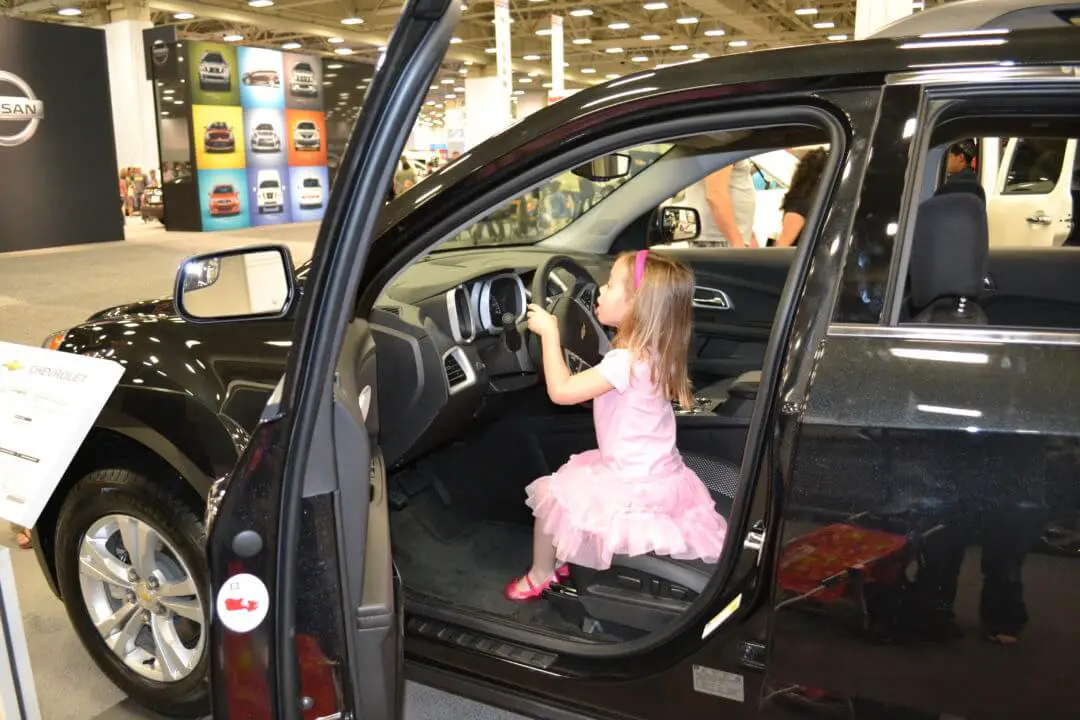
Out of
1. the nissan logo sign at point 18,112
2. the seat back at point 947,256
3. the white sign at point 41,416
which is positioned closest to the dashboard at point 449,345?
the white sign at point 41,416

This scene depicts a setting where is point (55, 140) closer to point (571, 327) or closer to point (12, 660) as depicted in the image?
point (571, 327)

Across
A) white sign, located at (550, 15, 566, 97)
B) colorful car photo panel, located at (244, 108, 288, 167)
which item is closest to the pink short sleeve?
white sign, located at (550, 15, 566, 97)

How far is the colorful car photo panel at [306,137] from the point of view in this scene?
56.3 ft

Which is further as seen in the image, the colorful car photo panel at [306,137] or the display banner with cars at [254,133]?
the colorful car photo panel at [306,137]

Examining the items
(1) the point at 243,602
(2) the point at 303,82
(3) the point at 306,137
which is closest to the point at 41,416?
(1) the point at 243,602

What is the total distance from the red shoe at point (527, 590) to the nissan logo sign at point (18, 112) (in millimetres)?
13287

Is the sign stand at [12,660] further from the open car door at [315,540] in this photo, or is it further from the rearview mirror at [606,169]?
the rearview mirror at [606,169]

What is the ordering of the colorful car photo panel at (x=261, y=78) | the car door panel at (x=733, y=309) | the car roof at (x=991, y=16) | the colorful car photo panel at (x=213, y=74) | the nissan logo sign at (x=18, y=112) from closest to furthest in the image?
the car roof at (x=991, y=16) < the car door panel at (x=733, y=309) < the nissan logo sign at (x=18, y=112) < the colorful car photo panel at (x=213, y=74) < the colorful car photo panel at (x=261, y=78)

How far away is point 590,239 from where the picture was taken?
337cm

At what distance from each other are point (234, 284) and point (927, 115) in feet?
5.13

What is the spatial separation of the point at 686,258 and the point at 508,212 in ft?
2.49

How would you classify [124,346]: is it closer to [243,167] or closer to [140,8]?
[243,167]

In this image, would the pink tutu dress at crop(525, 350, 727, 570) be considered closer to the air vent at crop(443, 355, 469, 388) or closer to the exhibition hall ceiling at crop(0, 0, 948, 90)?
the air vent at crop(443, 355, 469, 388)

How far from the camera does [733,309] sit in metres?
3.48
